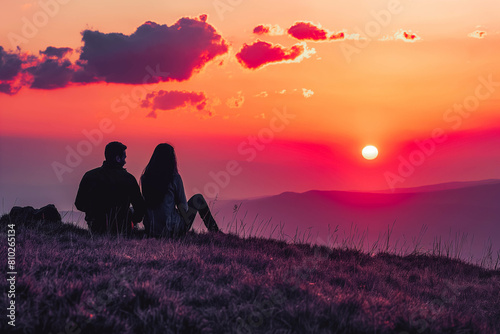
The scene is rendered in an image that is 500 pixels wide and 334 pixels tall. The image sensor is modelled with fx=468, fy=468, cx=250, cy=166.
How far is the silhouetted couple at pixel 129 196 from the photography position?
10.2 meters

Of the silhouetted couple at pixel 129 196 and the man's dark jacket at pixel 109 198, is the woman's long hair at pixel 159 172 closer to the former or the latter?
the silhouetted couple at pixel 129 196

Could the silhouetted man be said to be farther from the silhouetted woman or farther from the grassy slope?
the grassy slope

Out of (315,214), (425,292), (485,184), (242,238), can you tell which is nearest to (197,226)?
(242,238)

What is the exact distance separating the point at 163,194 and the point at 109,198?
118 centimetres

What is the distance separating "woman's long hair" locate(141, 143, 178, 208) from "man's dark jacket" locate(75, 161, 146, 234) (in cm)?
25

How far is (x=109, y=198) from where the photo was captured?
10289 mm

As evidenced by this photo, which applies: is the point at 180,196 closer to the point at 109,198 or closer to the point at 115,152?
the point at 109,198

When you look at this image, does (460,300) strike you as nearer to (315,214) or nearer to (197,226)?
(197,226)

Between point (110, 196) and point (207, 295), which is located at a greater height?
point (110, 196)

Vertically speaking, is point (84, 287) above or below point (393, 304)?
below

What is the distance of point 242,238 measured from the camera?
11203mm

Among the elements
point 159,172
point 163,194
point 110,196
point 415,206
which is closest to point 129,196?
point 110,196

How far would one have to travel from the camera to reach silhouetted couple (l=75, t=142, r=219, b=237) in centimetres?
1018

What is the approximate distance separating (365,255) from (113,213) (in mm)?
6072
